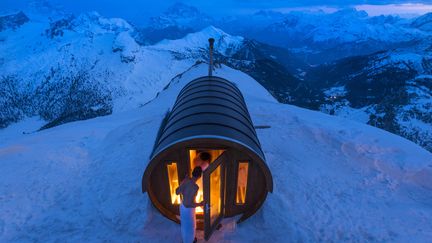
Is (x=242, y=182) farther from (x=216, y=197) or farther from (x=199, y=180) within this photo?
(x=199, y=180)

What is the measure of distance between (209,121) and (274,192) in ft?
16.9

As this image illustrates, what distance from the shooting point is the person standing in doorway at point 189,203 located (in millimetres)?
8500

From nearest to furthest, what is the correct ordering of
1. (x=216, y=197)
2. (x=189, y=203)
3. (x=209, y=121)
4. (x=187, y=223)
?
(x=189, y=203) < (x=187, y=223) < (x=209, y=121) < (x=216, y=197)

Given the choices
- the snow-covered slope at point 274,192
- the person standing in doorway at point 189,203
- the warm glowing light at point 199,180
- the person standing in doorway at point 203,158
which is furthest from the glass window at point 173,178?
the person standing in doorway at point 189,203

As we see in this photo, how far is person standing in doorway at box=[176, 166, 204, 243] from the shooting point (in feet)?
27.9

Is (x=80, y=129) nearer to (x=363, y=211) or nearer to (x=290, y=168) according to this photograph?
(x=290, y=168)

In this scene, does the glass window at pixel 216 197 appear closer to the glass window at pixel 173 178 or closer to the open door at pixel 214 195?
the open door at pixel 214 195

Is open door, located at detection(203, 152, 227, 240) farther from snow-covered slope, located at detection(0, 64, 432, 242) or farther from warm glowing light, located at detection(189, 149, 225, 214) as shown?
snow-covered slope, located at detection(0, 64, 432, 242)

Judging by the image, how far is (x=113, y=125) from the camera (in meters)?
22.4

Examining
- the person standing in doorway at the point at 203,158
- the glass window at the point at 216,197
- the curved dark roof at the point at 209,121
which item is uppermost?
the curved dark roof at the point at 209,121

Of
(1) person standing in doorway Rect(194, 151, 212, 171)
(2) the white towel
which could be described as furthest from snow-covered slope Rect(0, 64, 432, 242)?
(1) person standing in doorway Rect(194, 151, 212, 171)

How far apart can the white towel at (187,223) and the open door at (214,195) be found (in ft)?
1.57

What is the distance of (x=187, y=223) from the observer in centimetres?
905

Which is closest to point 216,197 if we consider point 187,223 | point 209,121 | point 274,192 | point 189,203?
point 187,223
